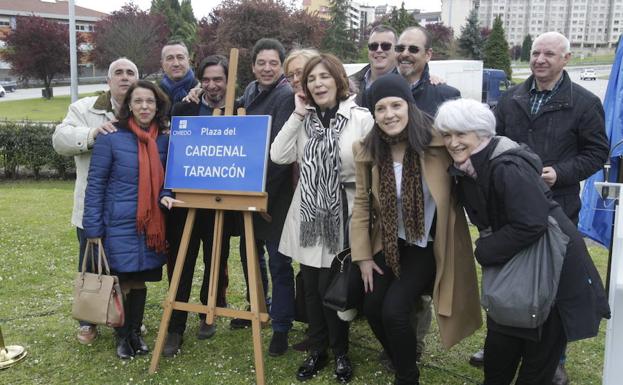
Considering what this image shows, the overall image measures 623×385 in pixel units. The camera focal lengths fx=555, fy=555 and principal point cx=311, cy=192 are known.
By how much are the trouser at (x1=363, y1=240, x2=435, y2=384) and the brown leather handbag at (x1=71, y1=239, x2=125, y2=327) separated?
5.96 feet

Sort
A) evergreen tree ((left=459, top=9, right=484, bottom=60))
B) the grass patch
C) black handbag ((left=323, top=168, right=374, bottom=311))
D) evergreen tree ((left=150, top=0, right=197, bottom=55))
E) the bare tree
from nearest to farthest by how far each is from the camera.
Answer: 1. black handbag ((left=323, top=168, right=374, bottom=311))
2. the grass patch
3. the bare tree
4. evergreen tree ((left=150, top=0, right=197, bottom=55))
5. evergreen tree ((left=459, top=9, right=484, bottom=60))

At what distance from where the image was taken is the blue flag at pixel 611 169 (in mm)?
4402

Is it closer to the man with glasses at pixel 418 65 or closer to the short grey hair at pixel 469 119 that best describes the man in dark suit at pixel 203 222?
the man with glasses at pixel 418 65

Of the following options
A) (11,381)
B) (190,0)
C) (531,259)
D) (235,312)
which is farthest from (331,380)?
(190,0)

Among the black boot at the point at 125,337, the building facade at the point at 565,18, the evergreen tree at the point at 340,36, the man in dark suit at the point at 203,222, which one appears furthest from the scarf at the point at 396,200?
the building facade at the point at 565,18

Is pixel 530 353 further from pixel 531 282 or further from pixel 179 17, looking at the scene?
pixel 179 17

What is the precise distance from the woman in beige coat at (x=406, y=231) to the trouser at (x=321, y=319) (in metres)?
0.35

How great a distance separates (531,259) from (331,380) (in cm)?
181

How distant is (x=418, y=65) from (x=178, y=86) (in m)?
2.13

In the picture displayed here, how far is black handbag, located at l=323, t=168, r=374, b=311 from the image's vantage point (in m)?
3.62

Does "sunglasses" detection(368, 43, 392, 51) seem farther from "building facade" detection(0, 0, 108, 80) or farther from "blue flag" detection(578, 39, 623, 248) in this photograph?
"building facade" detection(0, 0, 108, 80)

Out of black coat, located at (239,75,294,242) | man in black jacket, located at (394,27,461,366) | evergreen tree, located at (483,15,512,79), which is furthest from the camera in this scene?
evergreen tree, located at (483,15,512,79)

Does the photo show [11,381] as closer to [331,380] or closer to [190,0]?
[331,380]

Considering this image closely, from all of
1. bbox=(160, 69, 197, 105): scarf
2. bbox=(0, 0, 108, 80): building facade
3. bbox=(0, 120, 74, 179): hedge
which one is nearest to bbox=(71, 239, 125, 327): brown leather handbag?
bbox=(160, 69, 197, 105): scarf
